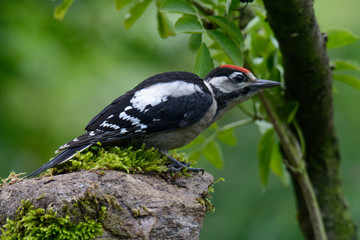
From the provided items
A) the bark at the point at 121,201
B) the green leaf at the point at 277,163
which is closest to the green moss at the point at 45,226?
the bark at the point at 121,201

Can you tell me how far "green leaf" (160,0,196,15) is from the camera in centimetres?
274

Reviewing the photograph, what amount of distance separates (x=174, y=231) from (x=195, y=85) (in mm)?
1050

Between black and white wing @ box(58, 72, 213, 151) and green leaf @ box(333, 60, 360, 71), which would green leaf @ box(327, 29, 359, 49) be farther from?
black and white wing @ box(58, 72, 213, 151)

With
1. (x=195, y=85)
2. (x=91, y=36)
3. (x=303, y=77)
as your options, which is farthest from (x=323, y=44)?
(x=91, y=36)

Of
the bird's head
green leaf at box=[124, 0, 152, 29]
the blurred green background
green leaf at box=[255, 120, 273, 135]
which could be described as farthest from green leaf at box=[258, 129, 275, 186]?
green leaf at box=[124, 0, 152, 29]

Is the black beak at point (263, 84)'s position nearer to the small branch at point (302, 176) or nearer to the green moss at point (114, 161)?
the small branch at point (302, 176)

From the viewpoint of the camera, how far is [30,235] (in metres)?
2.03

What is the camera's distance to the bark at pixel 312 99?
2980 mm

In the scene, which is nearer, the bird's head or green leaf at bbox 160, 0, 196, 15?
green leaf at bbox 160, 0, 196, 15

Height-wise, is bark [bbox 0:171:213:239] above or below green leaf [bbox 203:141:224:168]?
above

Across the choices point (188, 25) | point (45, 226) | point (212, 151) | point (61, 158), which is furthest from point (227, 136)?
point (45, 226)

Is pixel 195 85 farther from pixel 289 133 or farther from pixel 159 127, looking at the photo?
pixel 289 133

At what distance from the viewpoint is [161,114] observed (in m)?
2.79

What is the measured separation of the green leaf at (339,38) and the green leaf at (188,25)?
4.21ft
